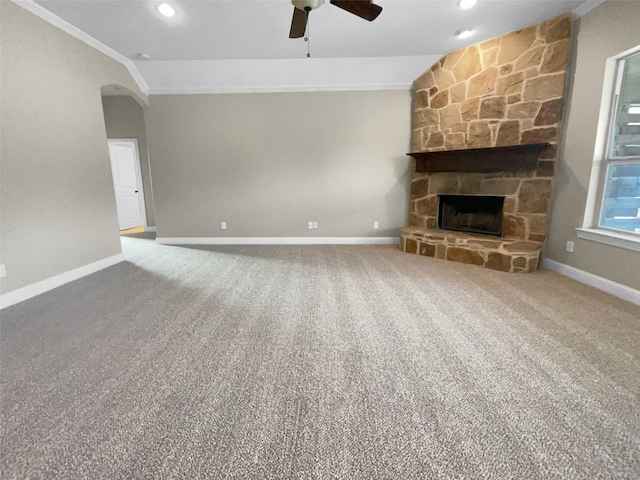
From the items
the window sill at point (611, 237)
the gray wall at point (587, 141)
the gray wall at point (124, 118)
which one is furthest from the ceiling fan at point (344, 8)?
the gray wall at point (124, 118)

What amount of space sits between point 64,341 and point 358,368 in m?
2.11

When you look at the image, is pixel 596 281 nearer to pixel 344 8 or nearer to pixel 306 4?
pixel 344 8

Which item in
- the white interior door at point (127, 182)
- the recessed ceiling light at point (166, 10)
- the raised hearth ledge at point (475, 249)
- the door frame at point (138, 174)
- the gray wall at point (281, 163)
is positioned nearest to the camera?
the recessed ceiling light at point (166, 10)

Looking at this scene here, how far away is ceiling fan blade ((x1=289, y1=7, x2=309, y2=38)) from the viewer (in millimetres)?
2428

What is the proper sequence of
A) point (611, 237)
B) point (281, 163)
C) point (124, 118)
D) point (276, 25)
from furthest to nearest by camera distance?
1. point (124, 118)
2. point (281, 163)
3. point (276, 25)
4. point (611, 237)

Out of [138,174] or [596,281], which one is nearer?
[596,281]

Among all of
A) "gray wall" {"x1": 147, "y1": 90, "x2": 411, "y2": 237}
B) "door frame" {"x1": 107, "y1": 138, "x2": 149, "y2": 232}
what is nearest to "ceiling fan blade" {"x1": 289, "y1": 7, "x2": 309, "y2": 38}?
"gray wall" {"x1": 147, "y1": 90, "x2": 411, "y2": 237}

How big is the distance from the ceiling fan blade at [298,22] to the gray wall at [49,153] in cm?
264

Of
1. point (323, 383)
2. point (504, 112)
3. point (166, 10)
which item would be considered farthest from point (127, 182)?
point (504, 112)

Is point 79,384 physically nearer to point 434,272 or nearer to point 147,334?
point 147,334

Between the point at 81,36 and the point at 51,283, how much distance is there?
287cm

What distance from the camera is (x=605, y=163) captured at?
9.52 ft

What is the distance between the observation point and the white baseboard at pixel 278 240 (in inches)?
198

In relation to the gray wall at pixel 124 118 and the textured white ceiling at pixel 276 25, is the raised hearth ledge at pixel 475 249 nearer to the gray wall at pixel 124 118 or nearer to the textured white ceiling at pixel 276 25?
the textured white ceiling at pixel 276 25
